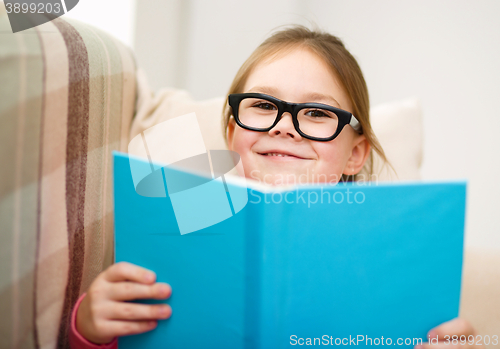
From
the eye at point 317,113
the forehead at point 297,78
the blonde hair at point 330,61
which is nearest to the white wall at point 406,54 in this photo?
the blonde hair at point 330,61

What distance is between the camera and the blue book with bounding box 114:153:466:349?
437mm

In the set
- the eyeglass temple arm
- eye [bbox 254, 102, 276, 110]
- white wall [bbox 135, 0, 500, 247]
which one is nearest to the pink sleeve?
eye [bbox 254, 102, 276, 110]

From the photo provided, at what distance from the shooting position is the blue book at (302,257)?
1.43 ft

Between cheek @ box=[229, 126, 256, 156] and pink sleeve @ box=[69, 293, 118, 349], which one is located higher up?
cheek @ box=[229, 126, 256, 156]

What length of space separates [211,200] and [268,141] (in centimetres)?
40

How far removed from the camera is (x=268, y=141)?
0.85 meters

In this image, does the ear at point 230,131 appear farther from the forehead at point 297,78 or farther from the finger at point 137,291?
the finger at point 137,291

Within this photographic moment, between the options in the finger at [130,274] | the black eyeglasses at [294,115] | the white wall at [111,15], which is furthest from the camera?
the white wall at [111,15]

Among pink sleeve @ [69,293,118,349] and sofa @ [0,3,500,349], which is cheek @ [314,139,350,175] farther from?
pink sleeve @ [69,293,118,349]

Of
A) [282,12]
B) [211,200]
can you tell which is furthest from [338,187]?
[282,12]

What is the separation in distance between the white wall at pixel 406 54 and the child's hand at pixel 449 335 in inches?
46.6

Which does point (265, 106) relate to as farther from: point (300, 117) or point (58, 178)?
point (58, 178)

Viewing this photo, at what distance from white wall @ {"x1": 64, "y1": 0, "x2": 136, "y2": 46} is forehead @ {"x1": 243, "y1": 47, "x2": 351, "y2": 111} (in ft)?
1.83

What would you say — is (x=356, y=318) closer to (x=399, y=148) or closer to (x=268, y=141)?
(x=268, y=141)
